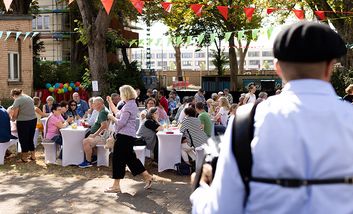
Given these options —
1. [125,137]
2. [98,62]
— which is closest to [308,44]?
[125,137]

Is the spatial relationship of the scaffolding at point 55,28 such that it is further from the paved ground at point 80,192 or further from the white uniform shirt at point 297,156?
the white uniform shirt at point 297,156

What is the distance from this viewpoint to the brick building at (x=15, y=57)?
71.7 ft

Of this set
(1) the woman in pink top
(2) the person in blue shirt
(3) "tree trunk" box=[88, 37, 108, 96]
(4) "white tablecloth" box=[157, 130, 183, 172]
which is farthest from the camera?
(3) "tree trunk" box=[88, 37, 108, 96]

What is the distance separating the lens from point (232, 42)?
3481cm

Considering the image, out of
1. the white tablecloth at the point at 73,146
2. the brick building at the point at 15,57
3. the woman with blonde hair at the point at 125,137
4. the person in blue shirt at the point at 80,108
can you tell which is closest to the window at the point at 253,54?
the brick building at the point at 15,57

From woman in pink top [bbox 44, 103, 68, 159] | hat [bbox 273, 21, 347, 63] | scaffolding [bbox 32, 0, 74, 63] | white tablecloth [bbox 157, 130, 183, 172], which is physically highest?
scaffolding [bbox 32, 0, 74, 63]

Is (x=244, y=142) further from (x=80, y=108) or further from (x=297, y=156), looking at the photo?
(x=80, y=108)

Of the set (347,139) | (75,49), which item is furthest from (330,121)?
(75,49)

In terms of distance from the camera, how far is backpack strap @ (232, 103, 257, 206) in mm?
1796

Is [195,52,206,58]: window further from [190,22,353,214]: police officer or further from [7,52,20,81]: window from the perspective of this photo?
[190,22,353,214]: police officer

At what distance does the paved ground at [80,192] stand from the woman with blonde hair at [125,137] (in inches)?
14.4

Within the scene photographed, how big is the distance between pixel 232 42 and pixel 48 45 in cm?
1734

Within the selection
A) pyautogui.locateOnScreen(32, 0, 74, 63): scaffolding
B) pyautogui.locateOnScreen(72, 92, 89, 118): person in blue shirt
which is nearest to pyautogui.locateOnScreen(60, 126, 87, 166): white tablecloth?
pyautogui.locateOnScreen(72, 92, 89, 118): person in blue shirt

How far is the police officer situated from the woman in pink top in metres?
9.28
